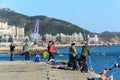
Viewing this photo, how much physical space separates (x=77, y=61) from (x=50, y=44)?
7034mm

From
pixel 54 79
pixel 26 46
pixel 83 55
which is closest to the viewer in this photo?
pixel 54 79

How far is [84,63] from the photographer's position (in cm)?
2733

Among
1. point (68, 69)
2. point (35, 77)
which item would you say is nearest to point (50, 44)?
point (68, 69)

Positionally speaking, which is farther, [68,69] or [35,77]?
[68,69]

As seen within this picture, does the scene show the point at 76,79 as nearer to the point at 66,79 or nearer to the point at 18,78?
the point at 66,79

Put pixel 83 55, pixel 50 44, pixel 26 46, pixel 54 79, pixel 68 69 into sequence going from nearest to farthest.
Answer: pixel 54 79
pixel 83 55
pixel 68 69
pixel 50 44
pixel 26 46

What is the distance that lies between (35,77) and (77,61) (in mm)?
5178

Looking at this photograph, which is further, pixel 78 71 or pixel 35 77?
pixel 78 71

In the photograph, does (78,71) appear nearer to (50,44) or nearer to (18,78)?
(18,78)

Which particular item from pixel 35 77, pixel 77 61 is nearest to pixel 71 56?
pixel 77 61

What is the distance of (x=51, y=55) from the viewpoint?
36000 mm

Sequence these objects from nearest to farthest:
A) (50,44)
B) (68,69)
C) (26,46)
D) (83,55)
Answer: (83,55) → (68,69) → (50,44) → (26,46)

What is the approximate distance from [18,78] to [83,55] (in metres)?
5.00

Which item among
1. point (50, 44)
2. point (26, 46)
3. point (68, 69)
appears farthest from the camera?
point (26, 46)
